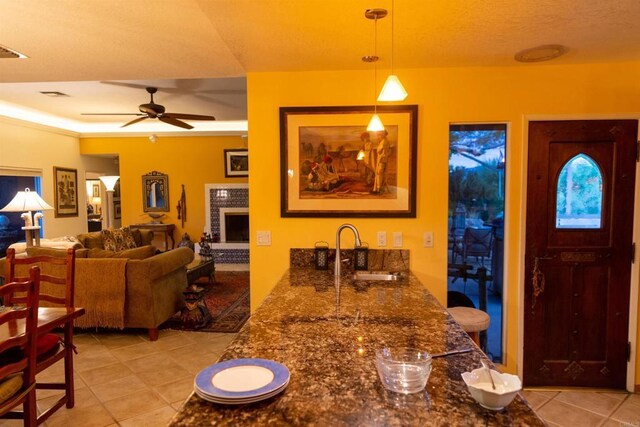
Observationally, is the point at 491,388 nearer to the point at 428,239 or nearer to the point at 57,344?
the point at 428,239

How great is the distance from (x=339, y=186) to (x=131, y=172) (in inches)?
244

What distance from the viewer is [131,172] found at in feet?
24.5

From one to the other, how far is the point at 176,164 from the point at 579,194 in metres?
6.77

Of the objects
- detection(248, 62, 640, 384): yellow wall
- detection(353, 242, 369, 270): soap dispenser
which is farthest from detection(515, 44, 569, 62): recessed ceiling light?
detection(353, 242, 369, 270): soap dispenser

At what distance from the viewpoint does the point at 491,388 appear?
1.01m

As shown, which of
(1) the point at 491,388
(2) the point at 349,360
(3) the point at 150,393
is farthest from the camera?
(3) the point at 150,393

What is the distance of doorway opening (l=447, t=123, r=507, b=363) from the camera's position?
9.46ft

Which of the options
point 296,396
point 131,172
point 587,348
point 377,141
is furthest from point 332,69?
point 131,172

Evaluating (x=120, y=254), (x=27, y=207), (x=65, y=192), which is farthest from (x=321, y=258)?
(x=65, y=192)

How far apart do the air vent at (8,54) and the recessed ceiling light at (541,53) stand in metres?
3.33

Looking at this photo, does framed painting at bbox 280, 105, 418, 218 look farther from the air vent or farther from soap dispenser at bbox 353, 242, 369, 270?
the air vent

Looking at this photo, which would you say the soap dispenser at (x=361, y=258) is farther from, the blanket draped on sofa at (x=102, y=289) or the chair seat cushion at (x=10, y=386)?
the blanket draped on sofa at (x=102, y=289)

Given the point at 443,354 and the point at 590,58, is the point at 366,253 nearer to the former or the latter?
the point at 443,354

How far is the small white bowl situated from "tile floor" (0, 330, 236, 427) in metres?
2.14
